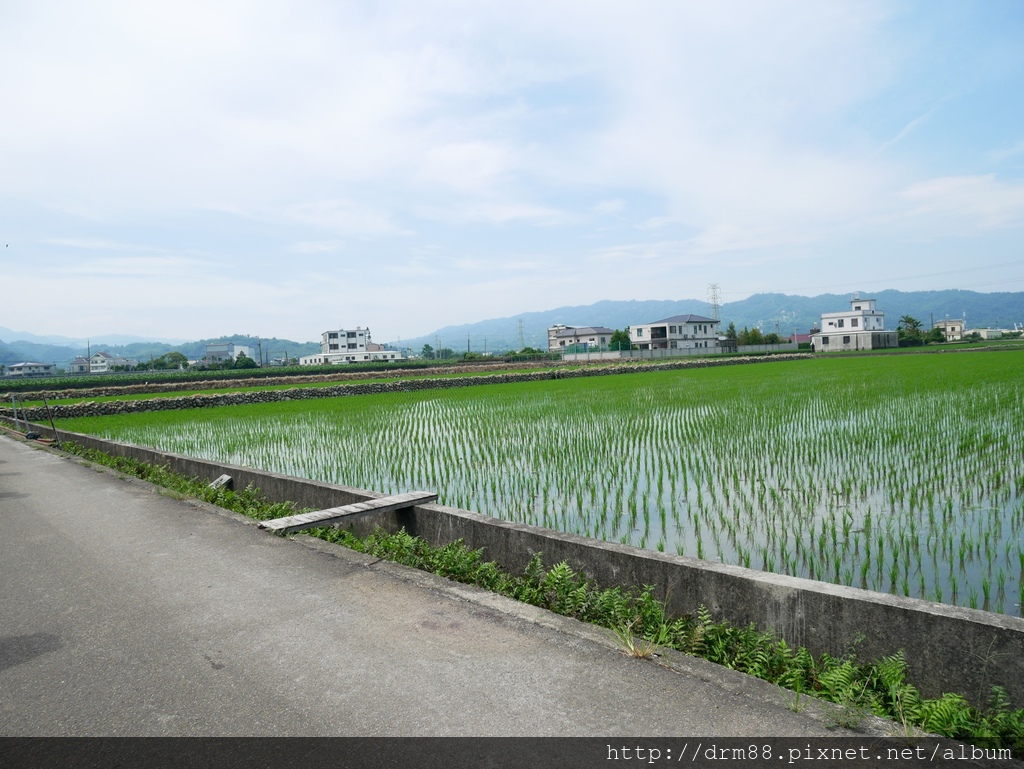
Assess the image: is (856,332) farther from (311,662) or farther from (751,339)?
(311,662)

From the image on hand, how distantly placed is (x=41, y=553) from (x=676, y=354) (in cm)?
5890

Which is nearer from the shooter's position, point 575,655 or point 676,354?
point 575,655

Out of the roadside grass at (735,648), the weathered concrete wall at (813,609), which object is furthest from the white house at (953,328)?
the roadside grass at (735,648)

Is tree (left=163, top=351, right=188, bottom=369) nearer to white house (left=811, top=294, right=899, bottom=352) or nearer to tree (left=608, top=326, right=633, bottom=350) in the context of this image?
tree (left=608, top=326, right=633, bottom=350)

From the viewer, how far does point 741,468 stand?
7.93 metres

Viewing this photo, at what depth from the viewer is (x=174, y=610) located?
3.75m

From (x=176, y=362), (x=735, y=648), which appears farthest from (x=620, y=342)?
(x=735, y=648)

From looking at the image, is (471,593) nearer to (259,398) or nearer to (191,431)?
(191,431)

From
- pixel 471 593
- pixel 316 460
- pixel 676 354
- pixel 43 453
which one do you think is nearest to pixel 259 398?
pixel 43 453

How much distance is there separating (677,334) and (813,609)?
65734 millimetres

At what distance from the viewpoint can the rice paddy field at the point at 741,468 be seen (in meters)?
4.73

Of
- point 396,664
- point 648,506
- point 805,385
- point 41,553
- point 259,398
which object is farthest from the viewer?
point 259,398

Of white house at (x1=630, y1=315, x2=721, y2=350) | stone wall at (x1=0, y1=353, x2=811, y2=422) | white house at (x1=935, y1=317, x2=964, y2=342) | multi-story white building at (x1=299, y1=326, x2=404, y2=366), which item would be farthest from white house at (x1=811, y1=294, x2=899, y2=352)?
multi-story white building at (x1=299, y1=326, x2=404, y2=366)

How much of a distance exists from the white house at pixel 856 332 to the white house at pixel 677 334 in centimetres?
Answer: 1046
